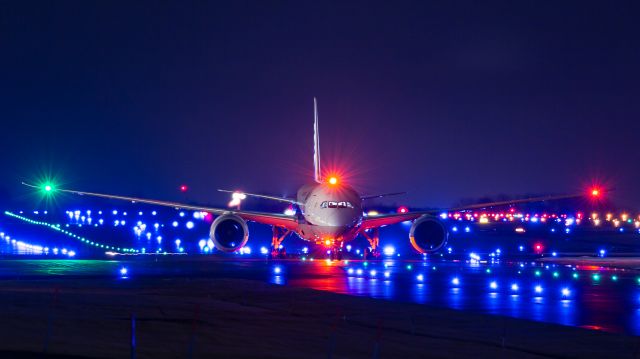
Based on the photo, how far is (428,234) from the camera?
56.7 m

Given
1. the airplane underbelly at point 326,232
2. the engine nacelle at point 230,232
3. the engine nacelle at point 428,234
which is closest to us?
the airplane underbelly at point 326,232

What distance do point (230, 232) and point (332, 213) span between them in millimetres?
8100

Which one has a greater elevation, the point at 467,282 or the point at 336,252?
the point at 336,252

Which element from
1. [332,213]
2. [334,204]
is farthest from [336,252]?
[334,204]

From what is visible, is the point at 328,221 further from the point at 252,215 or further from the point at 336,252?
the point at 252,215

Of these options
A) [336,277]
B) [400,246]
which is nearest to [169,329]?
[336,277]

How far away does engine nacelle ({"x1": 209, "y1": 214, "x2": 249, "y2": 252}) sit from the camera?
5566 cm

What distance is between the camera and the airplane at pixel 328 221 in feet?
169

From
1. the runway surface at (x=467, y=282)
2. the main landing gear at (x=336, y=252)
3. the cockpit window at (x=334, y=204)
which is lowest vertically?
the runway surface at (x=467, y=282)

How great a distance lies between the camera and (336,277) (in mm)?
36750

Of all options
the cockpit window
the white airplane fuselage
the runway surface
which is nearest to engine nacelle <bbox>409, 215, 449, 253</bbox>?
the white airplane fuselage

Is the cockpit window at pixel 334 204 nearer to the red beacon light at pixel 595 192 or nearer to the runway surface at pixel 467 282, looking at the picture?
the runway surface at pixel 467 282

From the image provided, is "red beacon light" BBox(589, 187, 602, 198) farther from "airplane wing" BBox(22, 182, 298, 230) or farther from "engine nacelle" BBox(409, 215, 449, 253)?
"airplane wing" BBox(22, 182, 298, 230)

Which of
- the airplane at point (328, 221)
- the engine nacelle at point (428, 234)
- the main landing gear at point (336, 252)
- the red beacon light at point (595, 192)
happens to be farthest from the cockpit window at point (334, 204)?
the red beacon light at point (595, 192)
